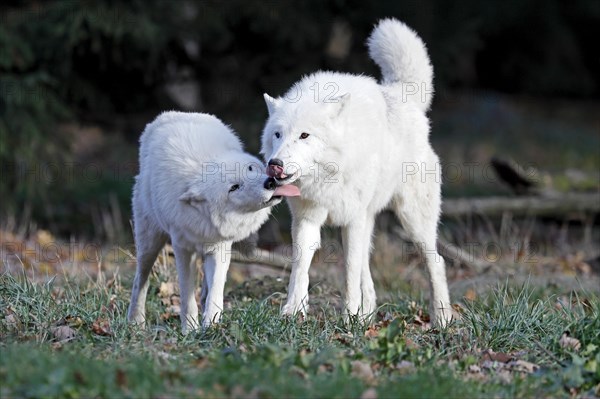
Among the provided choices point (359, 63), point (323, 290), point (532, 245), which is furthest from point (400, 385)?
point (359, 63)

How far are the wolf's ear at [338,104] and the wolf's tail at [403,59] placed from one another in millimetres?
1206

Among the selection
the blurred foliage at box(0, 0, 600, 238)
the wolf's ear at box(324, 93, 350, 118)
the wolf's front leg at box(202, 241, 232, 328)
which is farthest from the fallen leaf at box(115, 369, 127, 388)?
the blurred foliage at box(0, 0, 600, 238)

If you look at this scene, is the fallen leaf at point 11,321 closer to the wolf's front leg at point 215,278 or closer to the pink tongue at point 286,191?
the wolf's front leg at point 215,278

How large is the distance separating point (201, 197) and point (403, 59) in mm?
2295

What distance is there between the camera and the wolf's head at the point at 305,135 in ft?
19.1

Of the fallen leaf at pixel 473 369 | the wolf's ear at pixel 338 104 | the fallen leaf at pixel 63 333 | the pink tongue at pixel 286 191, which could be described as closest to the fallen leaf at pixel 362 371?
the fallen leaf at pixel 473 369

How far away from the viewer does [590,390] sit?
472 centimetres

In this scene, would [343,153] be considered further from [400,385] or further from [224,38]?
[224,38]

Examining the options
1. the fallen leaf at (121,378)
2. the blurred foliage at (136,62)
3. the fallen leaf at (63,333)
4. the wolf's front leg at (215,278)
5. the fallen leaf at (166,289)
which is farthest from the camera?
the blurred foliage at (136,62)

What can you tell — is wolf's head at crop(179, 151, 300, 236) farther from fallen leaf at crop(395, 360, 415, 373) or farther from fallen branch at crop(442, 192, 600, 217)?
fallen branch at crop(442, 192, 600, 217)

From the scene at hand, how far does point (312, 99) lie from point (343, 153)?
17.0 inches

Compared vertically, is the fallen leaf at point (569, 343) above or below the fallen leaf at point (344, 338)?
above

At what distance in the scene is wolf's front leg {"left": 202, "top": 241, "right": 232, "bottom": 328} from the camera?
19.4 ft

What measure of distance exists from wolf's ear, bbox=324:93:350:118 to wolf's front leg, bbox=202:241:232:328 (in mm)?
1145
